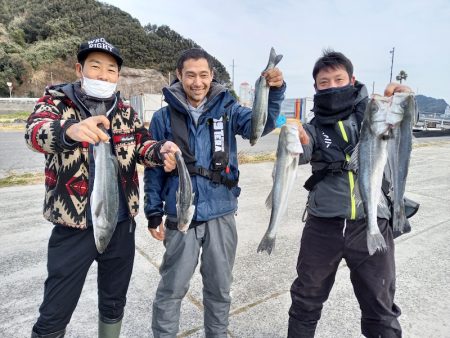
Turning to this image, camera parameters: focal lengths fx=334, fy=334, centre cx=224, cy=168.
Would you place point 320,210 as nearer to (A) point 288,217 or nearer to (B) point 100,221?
(B) point 100,221

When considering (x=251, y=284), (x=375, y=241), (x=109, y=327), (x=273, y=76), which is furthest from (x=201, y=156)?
(x=251, y=284)

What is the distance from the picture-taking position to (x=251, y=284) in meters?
3.76

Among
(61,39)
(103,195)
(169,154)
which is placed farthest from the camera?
(61,39)

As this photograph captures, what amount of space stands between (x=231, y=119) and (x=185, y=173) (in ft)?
2.65

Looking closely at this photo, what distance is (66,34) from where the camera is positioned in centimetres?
6412

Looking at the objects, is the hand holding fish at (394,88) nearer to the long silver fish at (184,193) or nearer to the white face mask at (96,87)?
the long silver fish at (184,193)

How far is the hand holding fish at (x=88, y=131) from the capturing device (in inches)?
71.0

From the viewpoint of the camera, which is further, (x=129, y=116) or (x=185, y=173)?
(x=129, y=116)

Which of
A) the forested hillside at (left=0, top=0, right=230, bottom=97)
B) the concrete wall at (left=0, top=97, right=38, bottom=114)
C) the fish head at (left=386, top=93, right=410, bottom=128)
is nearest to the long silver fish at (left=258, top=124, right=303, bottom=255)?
the fish head at (left=386, top=93, right=410, bottom=128)

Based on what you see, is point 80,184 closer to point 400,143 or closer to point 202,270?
point 202,270

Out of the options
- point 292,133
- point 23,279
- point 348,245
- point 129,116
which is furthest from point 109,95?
point 23,279

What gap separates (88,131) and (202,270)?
146cm

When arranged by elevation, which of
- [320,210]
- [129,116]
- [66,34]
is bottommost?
[320,210]

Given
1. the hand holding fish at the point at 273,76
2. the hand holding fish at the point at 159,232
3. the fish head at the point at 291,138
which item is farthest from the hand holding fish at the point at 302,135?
the hand holding fish at the point at 159,232
